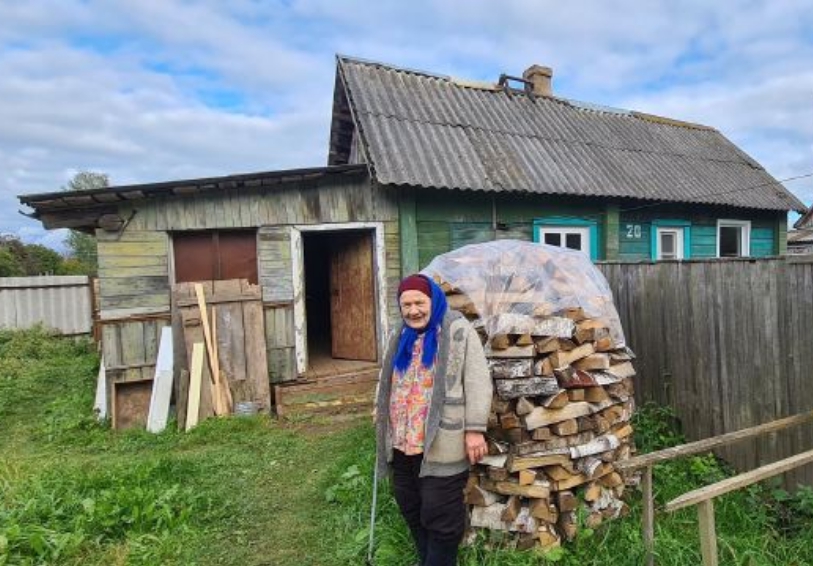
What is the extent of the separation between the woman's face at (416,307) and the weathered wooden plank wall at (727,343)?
112 inches

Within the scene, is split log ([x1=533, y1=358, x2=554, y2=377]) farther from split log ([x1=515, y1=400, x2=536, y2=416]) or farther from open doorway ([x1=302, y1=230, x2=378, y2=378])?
open doorway ([x1=302, y1=230, x2=378, y2=378])

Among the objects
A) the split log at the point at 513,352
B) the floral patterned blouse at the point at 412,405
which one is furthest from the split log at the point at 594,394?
the floral patterned blouse at the point at 412,405

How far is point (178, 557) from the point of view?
10.8 ft

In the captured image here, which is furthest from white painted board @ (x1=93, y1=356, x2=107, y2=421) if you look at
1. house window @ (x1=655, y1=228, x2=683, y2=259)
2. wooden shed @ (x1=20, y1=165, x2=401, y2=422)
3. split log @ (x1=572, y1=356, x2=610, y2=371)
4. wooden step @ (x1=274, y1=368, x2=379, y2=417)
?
house window @ (x1=655, y1=228, x2=683, y2=259)

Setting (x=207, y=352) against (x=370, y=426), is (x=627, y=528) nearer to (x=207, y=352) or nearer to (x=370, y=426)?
(x=370, y=426)

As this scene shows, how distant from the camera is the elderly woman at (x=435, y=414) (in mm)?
2627

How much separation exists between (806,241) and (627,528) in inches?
848

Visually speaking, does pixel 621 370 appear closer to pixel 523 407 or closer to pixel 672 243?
pixel 523 407

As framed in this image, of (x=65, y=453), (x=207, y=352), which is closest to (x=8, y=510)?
(x=65, y=453)

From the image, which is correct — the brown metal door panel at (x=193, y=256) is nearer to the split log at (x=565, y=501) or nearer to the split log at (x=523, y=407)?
the split log at (x=523, y=407)

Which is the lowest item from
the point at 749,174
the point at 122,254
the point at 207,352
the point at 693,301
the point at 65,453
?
the point at 65,453

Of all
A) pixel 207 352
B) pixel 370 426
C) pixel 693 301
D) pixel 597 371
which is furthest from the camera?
pixel 207 352

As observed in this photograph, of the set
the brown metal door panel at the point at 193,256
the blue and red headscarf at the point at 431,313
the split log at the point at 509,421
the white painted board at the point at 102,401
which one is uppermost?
the brown metal door panel at the point at 193,256

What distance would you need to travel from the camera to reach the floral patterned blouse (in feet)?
8.96
